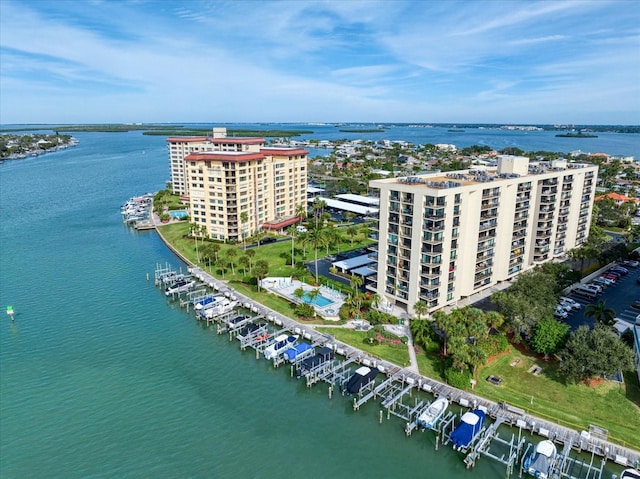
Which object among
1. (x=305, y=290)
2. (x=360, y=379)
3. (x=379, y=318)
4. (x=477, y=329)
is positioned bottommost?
(x=360, y=379)

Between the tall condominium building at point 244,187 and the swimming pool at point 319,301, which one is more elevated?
the tall condominium building at point 244,187

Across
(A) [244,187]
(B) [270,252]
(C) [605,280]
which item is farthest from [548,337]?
(A) [244,187]

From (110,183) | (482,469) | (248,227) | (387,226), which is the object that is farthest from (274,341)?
(110,183)

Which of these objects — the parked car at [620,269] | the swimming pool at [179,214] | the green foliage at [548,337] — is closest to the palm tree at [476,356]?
the green foliage at [548,337]

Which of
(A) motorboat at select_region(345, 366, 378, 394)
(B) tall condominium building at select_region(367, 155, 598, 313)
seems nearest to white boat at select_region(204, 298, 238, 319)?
(B) tall condominium building at select_region(367, 155, 598, 313)

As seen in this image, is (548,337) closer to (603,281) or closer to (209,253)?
(603,281)

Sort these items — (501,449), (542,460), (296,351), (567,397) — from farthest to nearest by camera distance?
1. (296,351)
2. (567,397)
3. (501,449)
4. (542,460)

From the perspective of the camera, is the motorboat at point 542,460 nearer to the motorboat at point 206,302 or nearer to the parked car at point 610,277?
the motorboat at point 206,302
